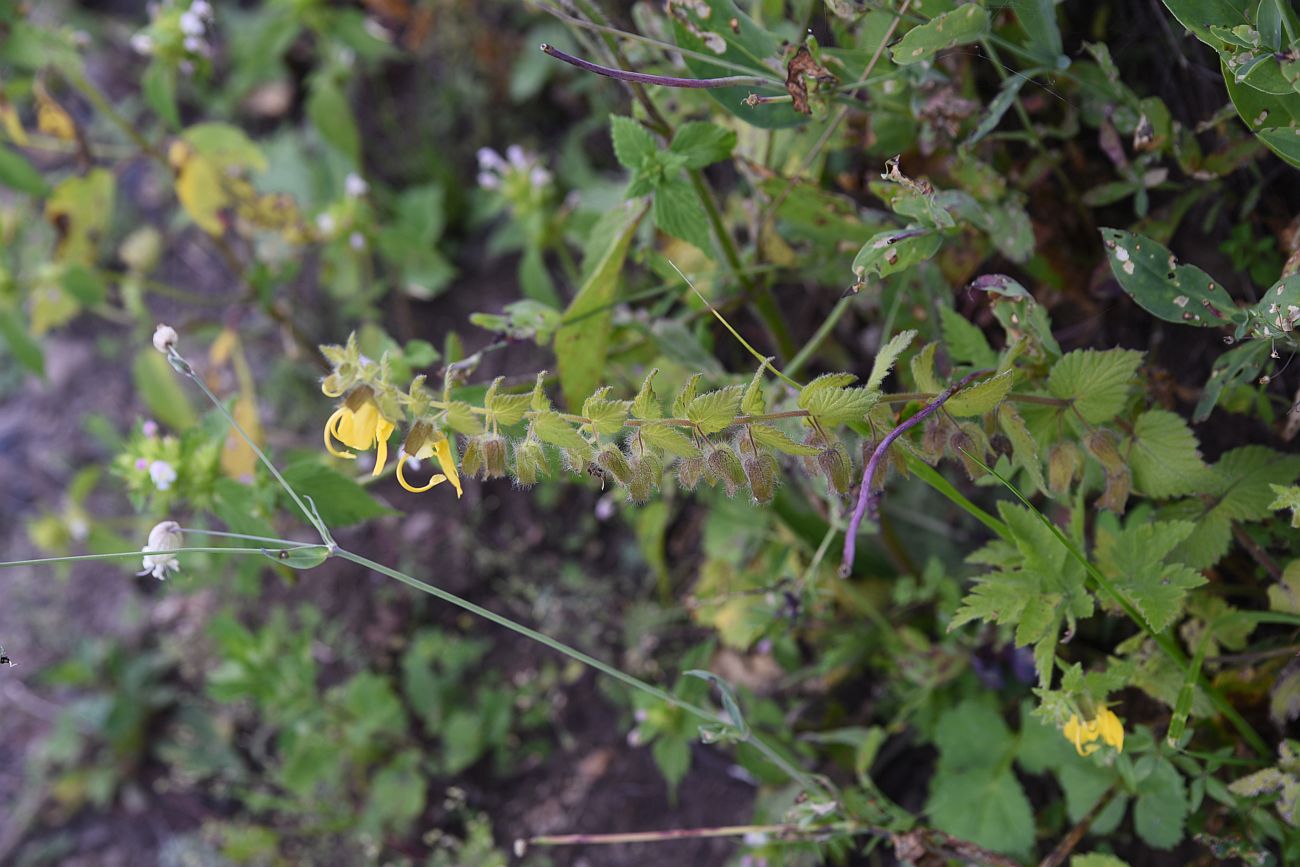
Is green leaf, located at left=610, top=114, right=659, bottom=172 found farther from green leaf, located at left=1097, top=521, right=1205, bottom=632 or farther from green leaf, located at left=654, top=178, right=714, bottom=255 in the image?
green leaf, located at left=1097, top=521, right=1205, bottom=632

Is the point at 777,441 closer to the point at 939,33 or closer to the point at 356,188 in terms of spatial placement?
the point at 939,33

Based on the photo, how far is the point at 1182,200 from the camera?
134cm

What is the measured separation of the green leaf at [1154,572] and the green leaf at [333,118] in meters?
1.84

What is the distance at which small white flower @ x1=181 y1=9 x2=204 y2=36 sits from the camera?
1856mm

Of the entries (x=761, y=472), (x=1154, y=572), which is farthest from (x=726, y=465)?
(x=1154, y=572)

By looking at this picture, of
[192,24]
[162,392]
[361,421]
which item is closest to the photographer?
[361,421]

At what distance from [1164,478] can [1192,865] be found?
0.54 metres

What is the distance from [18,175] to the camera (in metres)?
1.95

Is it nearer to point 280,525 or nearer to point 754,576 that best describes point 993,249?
point 754,576

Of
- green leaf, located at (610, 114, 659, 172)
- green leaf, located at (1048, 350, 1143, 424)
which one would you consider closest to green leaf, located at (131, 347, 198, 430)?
green leaf, located at (610, 114, 659, 172)

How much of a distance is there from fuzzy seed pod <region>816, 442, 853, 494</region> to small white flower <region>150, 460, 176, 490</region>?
0.90 meters

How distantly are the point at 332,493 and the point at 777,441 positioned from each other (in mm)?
656

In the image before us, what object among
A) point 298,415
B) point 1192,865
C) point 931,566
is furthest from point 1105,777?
point 298,415

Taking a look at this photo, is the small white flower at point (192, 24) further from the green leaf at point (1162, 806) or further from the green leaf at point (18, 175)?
the green leaf at point (1162, 806)
